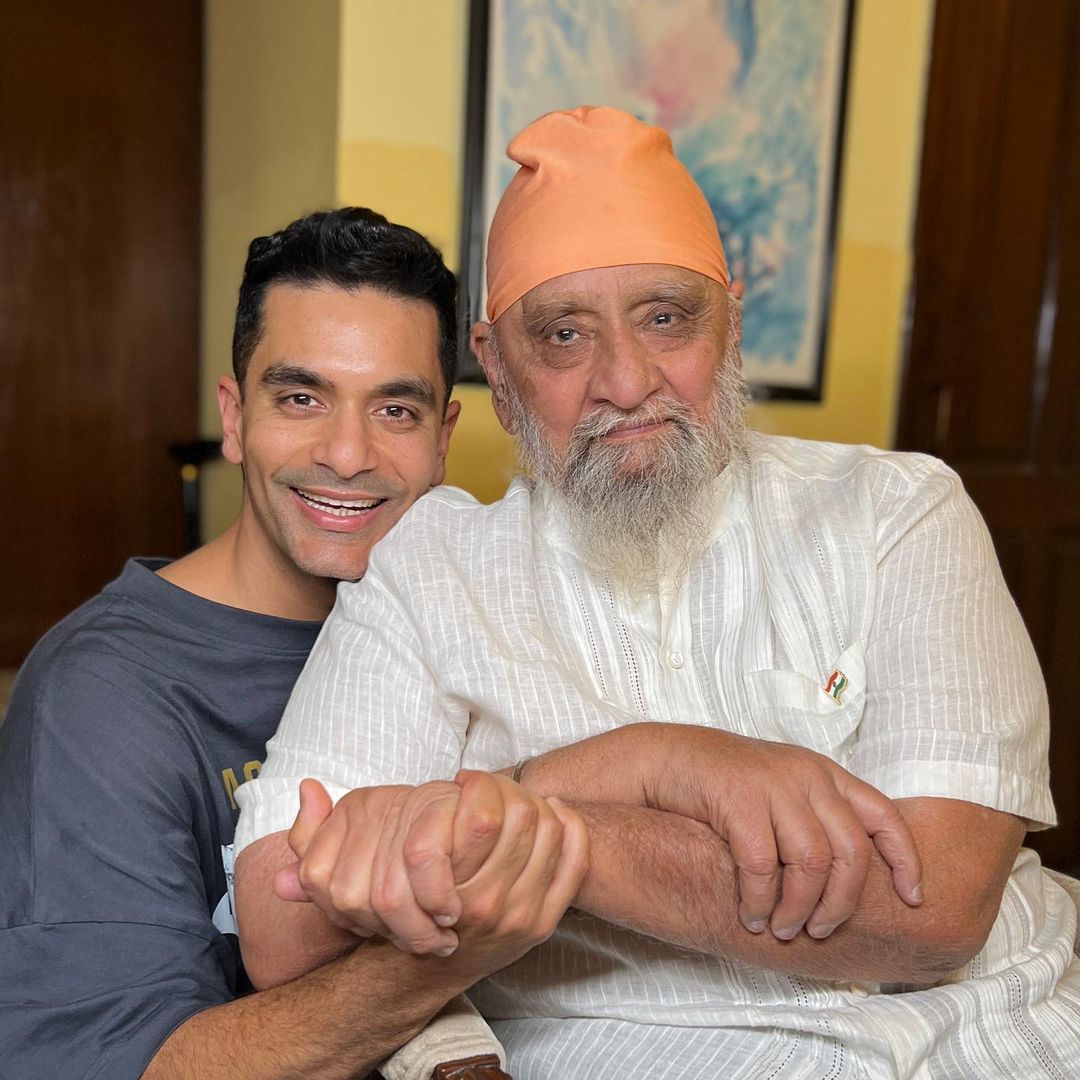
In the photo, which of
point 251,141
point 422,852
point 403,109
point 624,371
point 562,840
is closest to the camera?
point 422,852

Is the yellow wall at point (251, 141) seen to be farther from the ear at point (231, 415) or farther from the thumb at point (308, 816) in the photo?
the thumb at point (308, 816)

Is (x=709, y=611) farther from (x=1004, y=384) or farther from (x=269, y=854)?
(x=1004, y=384)

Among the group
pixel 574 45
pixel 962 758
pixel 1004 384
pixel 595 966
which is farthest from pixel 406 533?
pixel 1004 384

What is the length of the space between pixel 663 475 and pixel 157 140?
3926 millimetres

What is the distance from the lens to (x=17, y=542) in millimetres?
5008

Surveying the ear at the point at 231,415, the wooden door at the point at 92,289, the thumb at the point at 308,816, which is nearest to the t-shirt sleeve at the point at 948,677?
the thumb at the point at 308,816

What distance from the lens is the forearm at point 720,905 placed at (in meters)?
1.27

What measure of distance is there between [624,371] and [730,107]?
2148 millimetres

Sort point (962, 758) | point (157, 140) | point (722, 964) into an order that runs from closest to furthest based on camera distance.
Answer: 1. point (962, 758)
2. point (722, 964)
3. point (157, 140)

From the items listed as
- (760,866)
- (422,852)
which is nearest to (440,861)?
(422,852)

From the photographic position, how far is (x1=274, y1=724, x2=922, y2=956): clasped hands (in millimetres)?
1045

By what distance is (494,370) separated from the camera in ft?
6.25

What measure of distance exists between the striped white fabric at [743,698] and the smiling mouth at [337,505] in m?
0.10

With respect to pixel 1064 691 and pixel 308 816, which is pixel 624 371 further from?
pixel 1064 691
